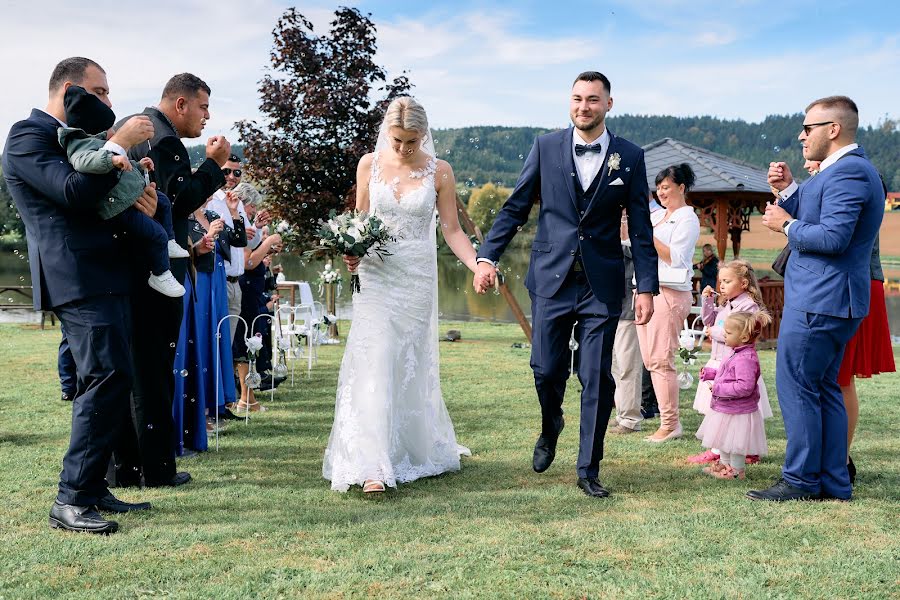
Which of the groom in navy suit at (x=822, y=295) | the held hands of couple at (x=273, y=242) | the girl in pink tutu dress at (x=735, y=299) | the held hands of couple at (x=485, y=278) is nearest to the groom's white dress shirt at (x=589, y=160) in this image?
the held hands of couple at (x=485, y=278)

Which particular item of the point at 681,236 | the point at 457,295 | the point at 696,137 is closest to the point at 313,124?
the point at 681,236

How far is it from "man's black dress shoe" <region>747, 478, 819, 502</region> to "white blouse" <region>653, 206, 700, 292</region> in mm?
2300

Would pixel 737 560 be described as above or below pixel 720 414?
below

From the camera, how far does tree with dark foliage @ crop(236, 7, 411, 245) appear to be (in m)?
15.4

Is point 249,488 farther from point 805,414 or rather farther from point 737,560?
point 805,414

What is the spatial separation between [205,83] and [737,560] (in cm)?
442

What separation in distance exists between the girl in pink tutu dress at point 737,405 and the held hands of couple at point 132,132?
395cm

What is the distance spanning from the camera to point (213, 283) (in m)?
7.18

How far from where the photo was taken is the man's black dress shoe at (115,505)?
457cm

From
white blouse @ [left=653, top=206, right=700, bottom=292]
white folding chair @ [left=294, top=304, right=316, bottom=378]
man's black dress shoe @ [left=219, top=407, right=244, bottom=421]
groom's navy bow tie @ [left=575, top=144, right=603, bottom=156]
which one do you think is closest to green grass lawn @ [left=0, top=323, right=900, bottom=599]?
man's black dress shoe @ [left=219, top=407, right=244, bottom=421]

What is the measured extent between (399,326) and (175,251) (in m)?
1.56

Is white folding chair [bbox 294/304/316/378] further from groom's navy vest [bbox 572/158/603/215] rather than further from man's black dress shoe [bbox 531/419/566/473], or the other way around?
groom's navy vest [bbox 572/158/603/215]

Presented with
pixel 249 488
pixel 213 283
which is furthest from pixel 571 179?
pixel 213 283

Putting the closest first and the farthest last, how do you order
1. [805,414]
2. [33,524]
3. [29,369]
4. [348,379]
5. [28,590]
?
[28,590] < [33,524] < [805,414] < [348,379] < [29,369]
